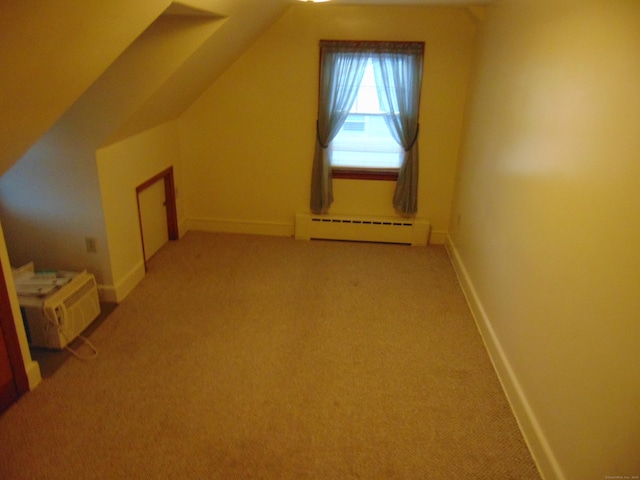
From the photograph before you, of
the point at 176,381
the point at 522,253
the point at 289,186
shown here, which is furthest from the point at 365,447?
the point at 289,186

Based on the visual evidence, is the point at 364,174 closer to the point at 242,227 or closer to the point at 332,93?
the point at 332,93

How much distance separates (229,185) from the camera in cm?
461

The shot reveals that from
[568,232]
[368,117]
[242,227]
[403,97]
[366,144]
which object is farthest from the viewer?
[242,227]

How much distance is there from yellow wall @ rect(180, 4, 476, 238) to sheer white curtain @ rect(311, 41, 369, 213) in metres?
0.11

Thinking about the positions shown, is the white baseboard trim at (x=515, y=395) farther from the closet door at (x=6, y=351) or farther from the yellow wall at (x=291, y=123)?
the closet door at (x=6, y=351)

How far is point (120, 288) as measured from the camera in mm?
3416

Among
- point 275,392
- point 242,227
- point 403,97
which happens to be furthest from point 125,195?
point 403,97

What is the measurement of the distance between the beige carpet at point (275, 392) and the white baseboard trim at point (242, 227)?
0.97 m

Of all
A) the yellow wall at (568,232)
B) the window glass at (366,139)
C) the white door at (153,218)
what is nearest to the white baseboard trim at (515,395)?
the yellow wall at (568,232)

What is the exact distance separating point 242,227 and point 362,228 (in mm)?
1271

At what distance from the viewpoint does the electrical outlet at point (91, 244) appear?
324 centimetres

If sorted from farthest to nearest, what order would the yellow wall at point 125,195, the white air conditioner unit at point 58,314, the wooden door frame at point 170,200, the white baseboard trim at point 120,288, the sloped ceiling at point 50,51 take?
the wooden door frame at point 170,200 < the white baseboard trim at point 120,288 < the yellow wall at point 125,195 < the white air conditioner unit at point 58,314 < the sloped ceiling at point 50,51

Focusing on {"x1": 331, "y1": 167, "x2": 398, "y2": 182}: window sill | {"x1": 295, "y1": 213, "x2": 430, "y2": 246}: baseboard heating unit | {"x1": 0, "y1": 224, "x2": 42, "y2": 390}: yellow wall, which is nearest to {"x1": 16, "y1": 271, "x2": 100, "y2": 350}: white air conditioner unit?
{"x1": 0, "y1": 224, "x2": 42, "y2": 390}: yellow wall

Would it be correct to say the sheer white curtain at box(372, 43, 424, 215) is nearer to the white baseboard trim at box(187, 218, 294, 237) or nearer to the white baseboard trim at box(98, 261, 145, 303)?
the white baseboard trim at box(187, 218, 294, 237)
